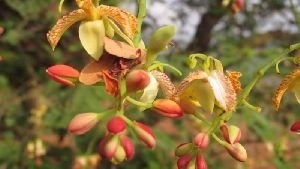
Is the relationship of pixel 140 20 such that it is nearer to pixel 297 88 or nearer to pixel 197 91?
pixel 197 91

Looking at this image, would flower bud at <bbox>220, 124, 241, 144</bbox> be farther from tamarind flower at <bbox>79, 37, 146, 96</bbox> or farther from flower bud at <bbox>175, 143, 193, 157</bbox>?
tamarind flower at <bbox>79, 37, 146, 96</bbox>

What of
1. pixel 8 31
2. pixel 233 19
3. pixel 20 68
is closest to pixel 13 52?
pixel 20 68

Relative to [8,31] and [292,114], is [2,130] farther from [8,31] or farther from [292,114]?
[292,114]

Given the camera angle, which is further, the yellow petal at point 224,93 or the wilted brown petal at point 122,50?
the yellow petal at point 224,93

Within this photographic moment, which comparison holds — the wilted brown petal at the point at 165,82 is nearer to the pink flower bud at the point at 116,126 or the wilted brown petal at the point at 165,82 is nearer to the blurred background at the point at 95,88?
the pink flower bud at the point at 116,126

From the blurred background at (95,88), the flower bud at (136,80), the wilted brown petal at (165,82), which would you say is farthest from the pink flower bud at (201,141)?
the blurred background at (95,88)

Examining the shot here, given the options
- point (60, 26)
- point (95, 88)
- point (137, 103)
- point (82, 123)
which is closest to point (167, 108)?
point (137, 103)
